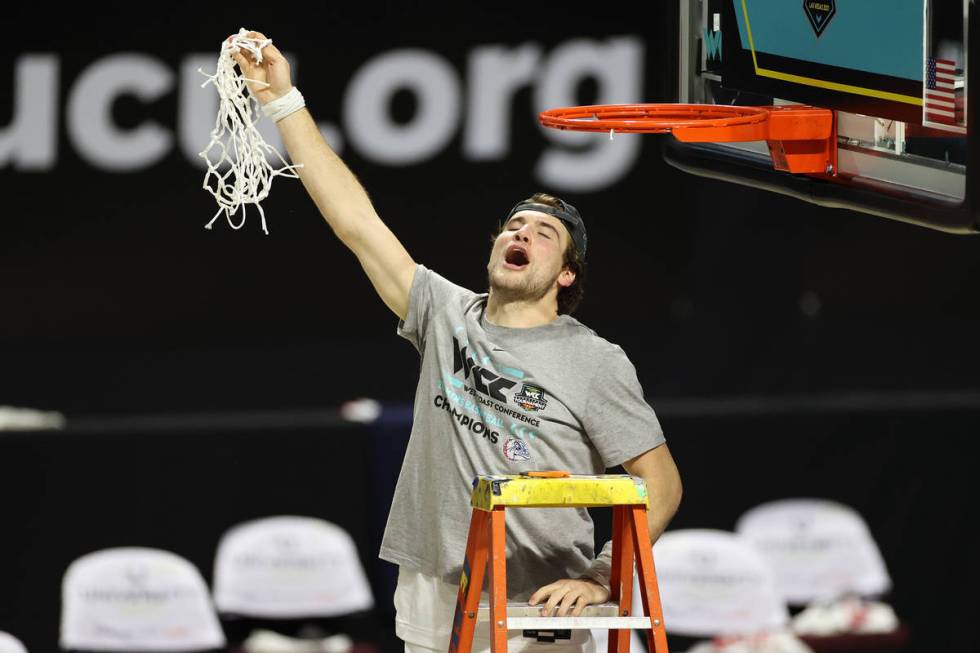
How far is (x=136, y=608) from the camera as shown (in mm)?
4828

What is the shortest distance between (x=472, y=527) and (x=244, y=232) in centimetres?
329

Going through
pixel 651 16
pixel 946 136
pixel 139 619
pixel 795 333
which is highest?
pixel 651 16

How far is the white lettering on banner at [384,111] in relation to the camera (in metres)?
5.67

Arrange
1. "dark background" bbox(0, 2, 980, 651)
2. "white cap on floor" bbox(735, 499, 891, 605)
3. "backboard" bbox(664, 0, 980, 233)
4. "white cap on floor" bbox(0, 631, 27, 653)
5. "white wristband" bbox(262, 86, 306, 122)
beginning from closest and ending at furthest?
"backboard" bbox(664, 0, 980, 233) < "white wristband" bbox(262, 86, 306, 122) < "white cap on floor" bbox(0, 631, 27, 653) < "white cap on floor" bbox(735, 499, 891, 605) < "dark background" bbox(0, 2, 980, 651)

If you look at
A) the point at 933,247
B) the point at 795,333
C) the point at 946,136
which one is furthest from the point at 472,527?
the point at 933,247

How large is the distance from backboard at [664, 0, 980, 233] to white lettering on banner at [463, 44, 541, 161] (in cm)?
238

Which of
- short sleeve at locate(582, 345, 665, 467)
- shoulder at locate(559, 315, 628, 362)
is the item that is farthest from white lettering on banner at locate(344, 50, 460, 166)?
short sleeve at locate(582, 345, 665, 467)

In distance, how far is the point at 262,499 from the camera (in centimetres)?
512

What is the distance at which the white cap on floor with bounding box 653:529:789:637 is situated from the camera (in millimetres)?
4891

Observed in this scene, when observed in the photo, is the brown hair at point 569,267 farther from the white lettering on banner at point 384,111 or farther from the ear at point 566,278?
the white lettering on banner at point 384,111

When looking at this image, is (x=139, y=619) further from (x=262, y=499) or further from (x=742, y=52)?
(x=742, y=52)

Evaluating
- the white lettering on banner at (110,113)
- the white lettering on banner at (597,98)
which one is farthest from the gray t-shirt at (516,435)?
the white lettering on banner at (110,113)

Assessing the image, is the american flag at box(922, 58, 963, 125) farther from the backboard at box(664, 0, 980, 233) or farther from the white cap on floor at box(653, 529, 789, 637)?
the white cap on floor at box(653, 529, 789, 637)

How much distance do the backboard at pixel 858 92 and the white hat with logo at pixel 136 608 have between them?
8.08ft
